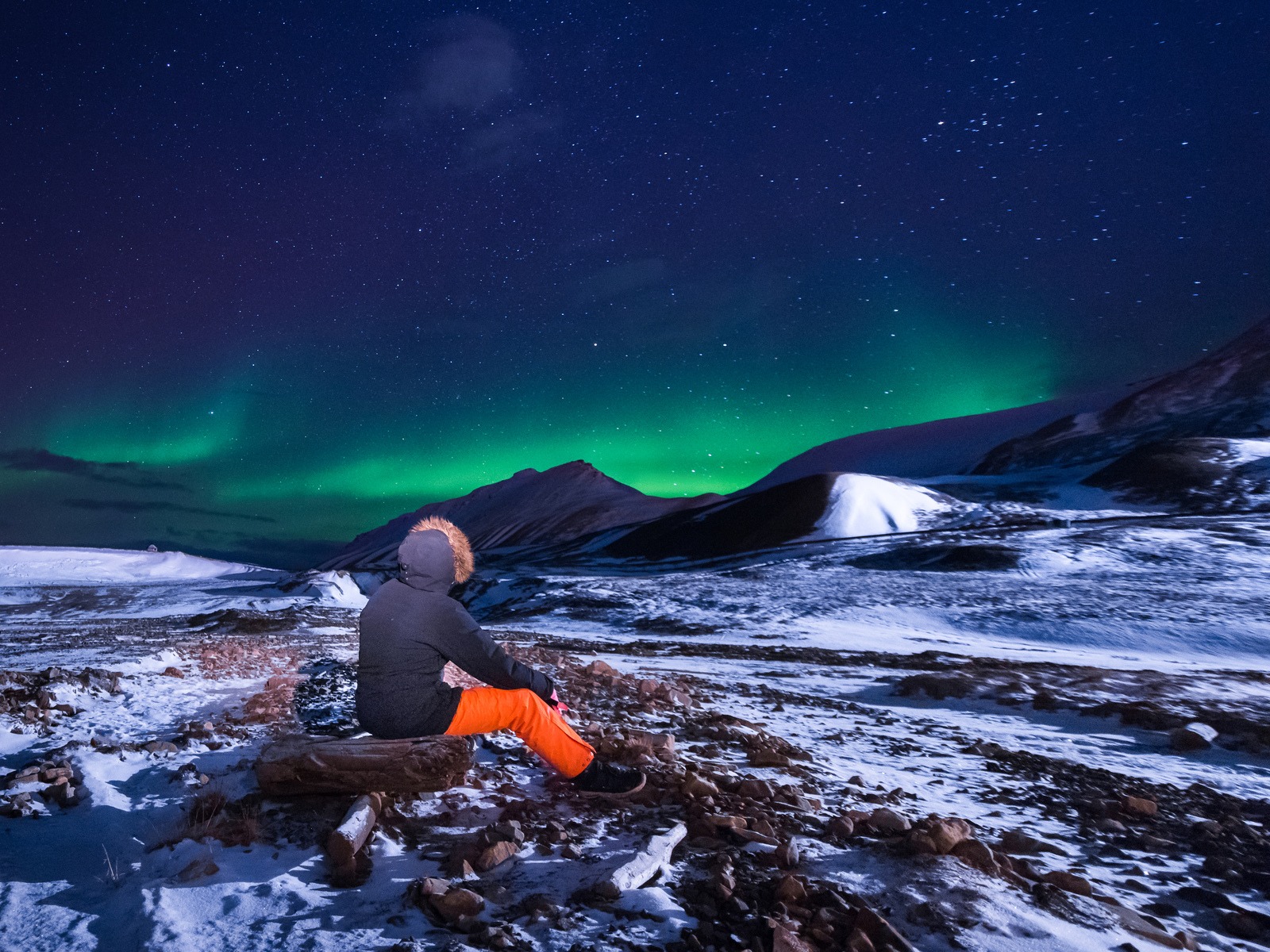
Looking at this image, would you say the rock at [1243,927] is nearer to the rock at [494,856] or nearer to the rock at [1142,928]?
the rock at [1142,928]

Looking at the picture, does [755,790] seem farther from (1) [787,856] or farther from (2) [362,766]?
(2) [362,766]

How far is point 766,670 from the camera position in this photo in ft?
52.6

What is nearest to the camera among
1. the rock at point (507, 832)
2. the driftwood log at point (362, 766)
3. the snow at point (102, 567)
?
the rock at point (507, 832)

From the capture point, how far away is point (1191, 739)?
8.34 metres

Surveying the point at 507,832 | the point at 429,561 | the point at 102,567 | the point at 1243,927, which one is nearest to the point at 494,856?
the point at 507,832

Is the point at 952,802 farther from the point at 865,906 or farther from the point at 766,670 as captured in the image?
the point at 766,670

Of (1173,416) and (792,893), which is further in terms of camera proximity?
(1173,416)

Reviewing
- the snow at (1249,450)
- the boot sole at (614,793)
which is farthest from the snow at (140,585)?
the snow at (1249,450)

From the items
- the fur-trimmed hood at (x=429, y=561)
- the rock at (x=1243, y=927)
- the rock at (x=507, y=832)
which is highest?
the fur-trimmed hood at (x=429, y=561)

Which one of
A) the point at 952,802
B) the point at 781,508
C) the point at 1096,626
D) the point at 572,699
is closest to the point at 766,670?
the point at 572,699

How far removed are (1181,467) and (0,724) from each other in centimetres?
9311

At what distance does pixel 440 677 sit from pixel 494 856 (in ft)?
4.41

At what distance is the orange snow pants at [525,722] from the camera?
464 cm

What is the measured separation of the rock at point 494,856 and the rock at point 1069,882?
122 inches
